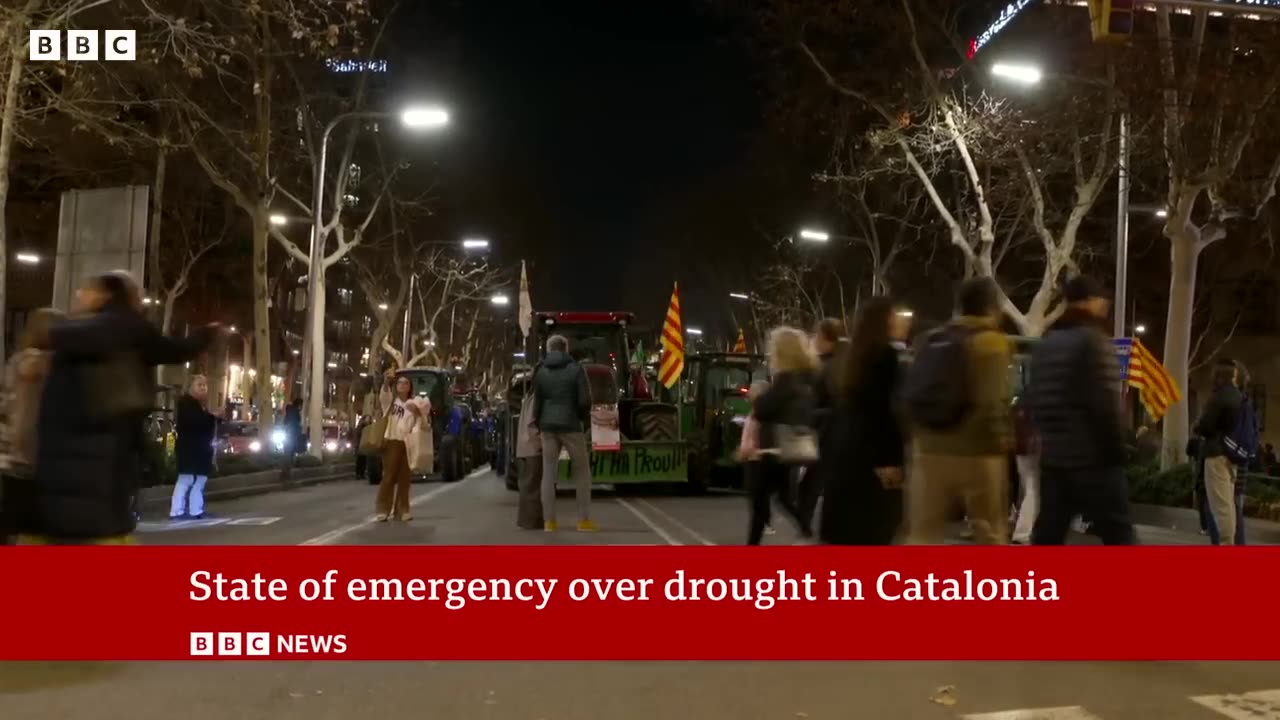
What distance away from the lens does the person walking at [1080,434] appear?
6.29 meters

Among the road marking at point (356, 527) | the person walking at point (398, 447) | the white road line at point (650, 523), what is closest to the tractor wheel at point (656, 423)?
the white road line at point (650, 523)

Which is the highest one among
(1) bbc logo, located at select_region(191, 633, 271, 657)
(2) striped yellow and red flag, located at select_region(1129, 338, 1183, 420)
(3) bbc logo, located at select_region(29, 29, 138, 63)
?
A: (3) bbc logo, located at select_region(29, 29, 138, 63)

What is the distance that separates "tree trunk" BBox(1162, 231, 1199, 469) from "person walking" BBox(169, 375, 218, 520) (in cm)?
1494

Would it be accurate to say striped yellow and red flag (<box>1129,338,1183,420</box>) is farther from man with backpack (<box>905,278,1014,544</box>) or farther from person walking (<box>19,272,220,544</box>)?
person walking (<box>19,272,220,544</box>)

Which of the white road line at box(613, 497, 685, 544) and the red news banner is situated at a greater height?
the red news banner

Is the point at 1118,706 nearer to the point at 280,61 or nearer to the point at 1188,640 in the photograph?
the point at 1188,640

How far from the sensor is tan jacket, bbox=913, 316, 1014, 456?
6199 millimetres

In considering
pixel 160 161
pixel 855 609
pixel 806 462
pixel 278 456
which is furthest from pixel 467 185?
pixel 855 609

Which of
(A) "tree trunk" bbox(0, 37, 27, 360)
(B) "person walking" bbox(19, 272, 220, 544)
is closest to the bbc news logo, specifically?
(B) "person walking" bbox(19, 272, 220, 544)

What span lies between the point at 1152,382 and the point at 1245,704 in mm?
14878

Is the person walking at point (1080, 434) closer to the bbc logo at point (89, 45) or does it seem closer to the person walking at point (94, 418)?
the person walking at point (94, 418)

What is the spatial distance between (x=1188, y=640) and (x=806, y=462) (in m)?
3.46

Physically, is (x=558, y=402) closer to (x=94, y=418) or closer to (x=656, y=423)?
(x=94, y=418)

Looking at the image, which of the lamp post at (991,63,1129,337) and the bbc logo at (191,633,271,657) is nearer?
the bbc logo at (191,633,271,657)
